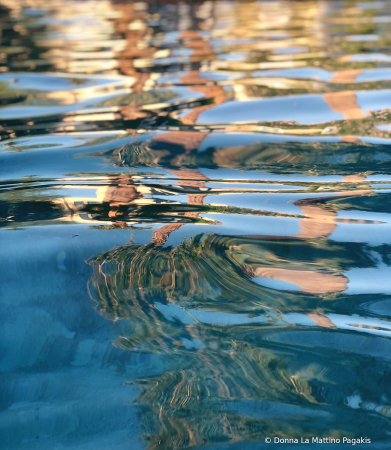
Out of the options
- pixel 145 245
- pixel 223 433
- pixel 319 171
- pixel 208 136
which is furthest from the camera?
→ pixel 208 136

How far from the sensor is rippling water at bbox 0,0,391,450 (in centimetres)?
58

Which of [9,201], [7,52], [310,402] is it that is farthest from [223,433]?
[7,52]

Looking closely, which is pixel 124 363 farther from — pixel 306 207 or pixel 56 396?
pixel 306 207

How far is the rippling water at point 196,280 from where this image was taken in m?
0.58

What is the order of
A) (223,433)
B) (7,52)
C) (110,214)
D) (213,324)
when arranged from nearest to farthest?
(223,433)
(213,324)
(110,214)
(7,52)

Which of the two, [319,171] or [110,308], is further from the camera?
[319,171]

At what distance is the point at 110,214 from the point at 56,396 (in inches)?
16.4

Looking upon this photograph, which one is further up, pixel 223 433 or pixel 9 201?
pixel 9 201

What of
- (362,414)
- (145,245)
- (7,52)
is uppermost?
(7,52)

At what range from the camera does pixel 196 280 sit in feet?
2.50

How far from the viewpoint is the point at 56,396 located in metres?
0.61

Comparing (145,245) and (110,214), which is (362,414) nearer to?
(145,245)

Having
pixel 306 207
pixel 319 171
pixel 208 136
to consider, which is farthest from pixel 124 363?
pixel 208 136

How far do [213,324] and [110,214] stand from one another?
1.20 ft
